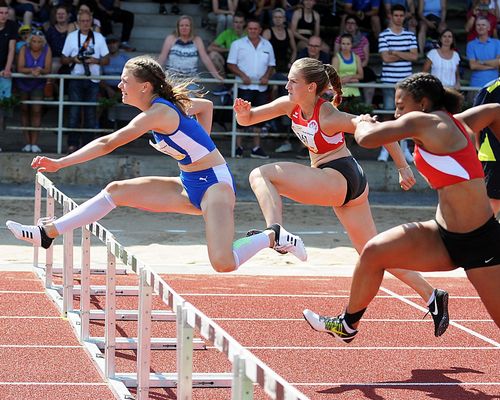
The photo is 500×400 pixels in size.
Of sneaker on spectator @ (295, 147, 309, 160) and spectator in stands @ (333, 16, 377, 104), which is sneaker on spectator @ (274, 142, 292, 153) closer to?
sneaker on spectator @ (295, 147, 309, 160)

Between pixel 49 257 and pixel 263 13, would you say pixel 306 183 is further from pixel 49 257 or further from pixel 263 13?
pixel 263 13

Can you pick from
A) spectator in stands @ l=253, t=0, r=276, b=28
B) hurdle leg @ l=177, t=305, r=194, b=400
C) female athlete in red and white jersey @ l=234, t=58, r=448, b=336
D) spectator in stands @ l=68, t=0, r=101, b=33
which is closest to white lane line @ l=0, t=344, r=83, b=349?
female athlete in red and white jersey @ l=234, t=58, r=448, b=336

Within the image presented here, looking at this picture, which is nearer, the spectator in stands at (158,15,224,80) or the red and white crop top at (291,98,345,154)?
the red and white crop top at (291,98,345,154)

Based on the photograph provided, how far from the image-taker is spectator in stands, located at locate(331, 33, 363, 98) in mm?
15664

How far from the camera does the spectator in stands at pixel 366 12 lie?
1728 centimetres

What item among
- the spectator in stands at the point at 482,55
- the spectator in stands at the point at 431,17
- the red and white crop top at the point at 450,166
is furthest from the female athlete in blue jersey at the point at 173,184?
the spectator in stands at the point at 431,17

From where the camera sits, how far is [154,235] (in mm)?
12688

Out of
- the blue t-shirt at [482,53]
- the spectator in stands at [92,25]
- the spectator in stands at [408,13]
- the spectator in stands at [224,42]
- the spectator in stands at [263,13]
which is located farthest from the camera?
the spectator in stands at [408,13]

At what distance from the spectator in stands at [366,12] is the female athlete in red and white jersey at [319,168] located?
32.3 feet

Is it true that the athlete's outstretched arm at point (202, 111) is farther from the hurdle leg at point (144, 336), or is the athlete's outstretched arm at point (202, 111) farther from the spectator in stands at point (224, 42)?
the spectator in stands at point (224, 42)

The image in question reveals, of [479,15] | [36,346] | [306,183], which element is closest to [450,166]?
[306,183]

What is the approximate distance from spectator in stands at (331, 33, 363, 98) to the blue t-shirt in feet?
5.74

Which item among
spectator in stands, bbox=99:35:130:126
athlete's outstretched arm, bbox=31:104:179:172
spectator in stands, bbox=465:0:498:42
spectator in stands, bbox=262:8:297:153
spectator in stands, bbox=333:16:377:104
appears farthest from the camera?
spectator in stands, bbox=465:0:498:42

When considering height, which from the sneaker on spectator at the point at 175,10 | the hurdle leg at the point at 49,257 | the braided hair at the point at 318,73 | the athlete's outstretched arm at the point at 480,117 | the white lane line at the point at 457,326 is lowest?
the white lane line at the point at 457,326
